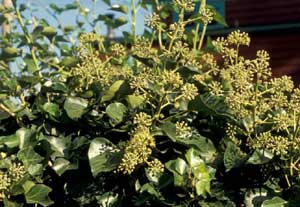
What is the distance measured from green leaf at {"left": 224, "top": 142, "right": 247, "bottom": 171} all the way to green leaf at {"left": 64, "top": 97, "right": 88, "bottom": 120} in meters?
0.50

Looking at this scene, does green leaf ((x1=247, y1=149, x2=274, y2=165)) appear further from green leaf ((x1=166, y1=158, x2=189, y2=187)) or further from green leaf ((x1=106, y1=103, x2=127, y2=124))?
green leaf ((x1=106, y1=103, x2=127, y2=124))

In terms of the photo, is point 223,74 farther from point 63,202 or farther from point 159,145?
point 63,202

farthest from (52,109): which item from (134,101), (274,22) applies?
(274,22)

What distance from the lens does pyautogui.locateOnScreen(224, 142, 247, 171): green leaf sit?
1.85 metres

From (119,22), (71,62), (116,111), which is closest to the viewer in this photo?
(116,111)

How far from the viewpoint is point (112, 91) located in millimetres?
→ 2062

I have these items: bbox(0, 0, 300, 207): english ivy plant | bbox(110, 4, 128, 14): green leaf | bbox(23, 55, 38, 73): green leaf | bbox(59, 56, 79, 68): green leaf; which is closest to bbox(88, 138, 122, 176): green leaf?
bbox(0, 0, 300, 207): english ivy plant

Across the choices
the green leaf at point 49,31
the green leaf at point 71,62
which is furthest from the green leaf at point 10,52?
the green leaf at point 71,62

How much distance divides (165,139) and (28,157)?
0.42 metres

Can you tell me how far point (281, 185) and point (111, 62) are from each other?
93 centimetres

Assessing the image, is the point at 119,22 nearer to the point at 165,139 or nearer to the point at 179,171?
the point at 165,139

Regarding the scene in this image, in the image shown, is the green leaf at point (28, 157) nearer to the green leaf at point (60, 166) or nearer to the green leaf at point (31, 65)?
the green leaf at point (60, 166)

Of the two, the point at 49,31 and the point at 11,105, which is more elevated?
the point at 49,31

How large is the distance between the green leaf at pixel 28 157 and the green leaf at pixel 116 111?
26cm
